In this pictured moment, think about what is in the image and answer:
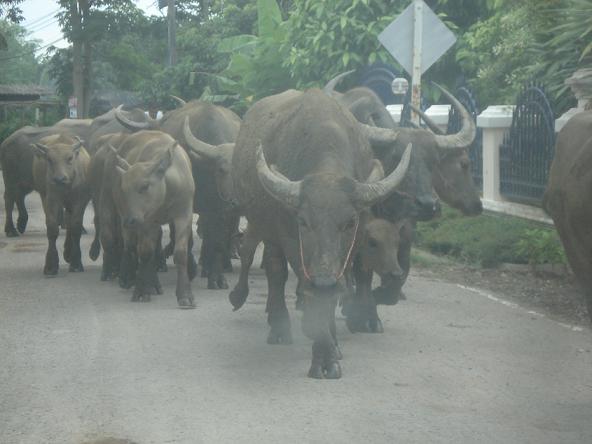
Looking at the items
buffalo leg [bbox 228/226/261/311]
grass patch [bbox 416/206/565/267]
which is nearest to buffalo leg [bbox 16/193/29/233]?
grass patch [bbox 416/206/565/267]

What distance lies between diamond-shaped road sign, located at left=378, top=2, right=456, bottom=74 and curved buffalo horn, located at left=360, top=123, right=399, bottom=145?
5537 mm

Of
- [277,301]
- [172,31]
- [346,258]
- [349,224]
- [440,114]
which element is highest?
[172,31]

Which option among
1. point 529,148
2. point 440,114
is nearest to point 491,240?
point 529,148

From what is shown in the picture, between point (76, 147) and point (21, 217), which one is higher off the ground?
point (76, 147)

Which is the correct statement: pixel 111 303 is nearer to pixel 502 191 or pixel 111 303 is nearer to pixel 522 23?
pixel 502 191

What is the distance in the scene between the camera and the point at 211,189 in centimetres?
1366

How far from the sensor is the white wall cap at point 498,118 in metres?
17.6

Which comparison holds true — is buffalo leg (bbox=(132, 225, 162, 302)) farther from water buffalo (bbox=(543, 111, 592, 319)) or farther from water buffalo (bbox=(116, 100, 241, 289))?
water buffalo (bbox=(543, 111, 592, 319))

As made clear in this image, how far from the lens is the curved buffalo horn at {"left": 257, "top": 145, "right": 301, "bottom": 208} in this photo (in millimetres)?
8352

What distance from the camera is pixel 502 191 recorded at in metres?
17.6

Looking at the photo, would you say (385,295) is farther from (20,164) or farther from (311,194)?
(20,164)

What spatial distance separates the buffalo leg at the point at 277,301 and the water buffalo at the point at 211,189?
3.21 m

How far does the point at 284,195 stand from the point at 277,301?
1.44 m

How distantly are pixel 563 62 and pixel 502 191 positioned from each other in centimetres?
195
